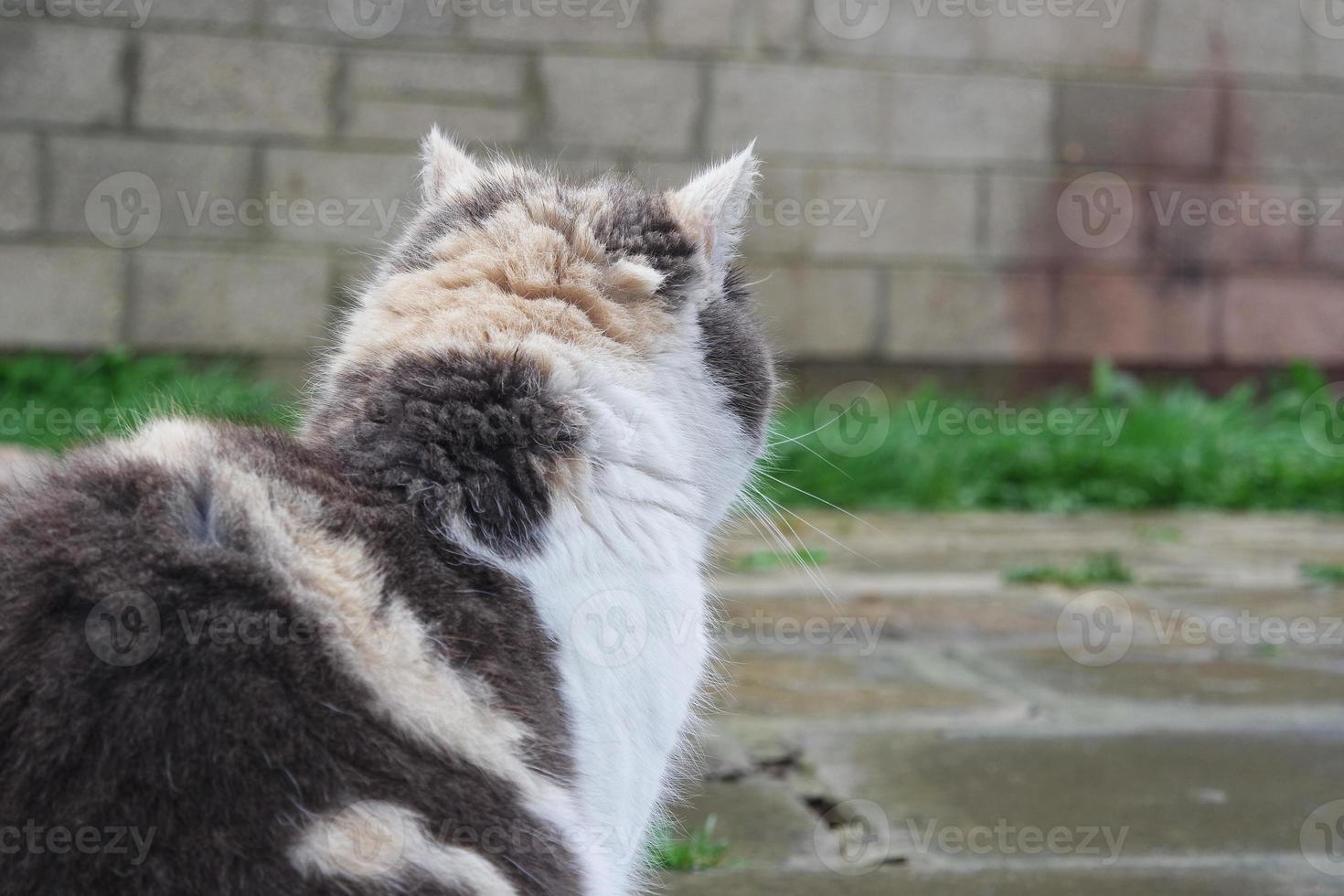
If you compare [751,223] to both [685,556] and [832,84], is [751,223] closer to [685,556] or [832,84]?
[832,84]

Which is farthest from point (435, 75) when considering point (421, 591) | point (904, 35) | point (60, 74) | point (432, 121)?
point (421, 591)

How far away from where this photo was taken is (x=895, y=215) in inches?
256

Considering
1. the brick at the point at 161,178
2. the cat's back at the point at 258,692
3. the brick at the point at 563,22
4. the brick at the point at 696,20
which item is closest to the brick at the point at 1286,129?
the brick at the point at 696,20

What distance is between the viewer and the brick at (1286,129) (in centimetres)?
674

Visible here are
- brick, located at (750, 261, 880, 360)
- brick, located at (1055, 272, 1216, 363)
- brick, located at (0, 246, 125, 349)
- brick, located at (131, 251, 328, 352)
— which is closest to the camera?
brick, located at (0, 246, 125, 349)

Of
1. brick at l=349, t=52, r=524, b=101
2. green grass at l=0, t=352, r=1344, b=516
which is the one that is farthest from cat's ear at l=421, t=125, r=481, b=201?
brick at l=349, t=52, r=524, b=101

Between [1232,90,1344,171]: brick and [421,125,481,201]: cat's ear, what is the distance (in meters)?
5.66

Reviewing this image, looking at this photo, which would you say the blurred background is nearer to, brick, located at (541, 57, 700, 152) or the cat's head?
brick, located at (541, 57, 700, 152)

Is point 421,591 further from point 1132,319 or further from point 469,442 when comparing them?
point 1132,319

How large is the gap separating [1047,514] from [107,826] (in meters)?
5.27

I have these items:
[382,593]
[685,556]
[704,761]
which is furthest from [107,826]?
[704,761]

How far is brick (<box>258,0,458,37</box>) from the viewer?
5871mm

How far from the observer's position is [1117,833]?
2.46m

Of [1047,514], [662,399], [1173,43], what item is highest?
[1173,43]
